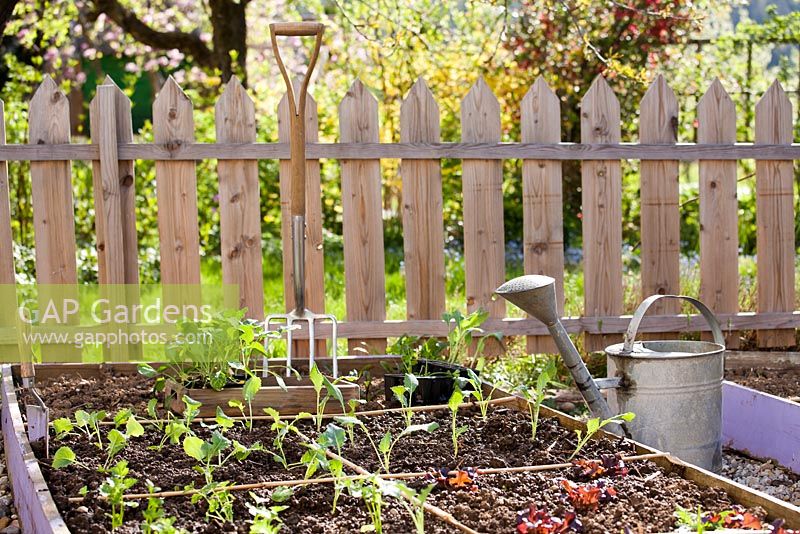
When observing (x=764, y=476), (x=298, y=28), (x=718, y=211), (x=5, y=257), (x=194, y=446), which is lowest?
(x=764, y=476)

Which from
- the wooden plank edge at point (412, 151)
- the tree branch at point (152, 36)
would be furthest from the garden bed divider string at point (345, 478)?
the tree branch at point (152, 36)

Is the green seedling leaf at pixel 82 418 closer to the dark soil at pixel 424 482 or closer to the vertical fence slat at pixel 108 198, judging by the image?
the dark soil at pixel 424 482

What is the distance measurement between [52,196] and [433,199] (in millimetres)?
1747

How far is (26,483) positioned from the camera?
2.41m

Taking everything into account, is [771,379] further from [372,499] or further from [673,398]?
[372,499]

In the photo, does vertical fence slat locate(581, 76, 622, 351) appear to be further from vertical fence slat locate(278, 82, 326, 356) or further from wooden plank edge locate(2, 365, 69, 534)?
wooden plank edge locate(2, 365, 69, 534)

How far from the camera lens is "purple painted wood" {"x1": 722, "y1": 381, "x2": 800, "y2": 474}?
3.17m

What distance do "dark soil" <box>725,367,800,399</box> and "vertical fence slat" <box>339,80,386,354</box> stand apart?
1633 millimetres

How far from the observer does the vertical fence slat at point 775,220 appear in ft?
16.1

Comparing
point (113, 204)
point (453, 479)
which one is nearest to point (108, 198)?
point (113, 204)

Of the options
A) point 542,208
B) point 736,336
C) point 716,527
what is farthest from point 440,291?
point 716,527

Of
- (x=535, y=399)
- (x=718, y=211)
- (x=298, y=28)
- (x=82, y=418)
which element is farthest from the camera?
(x=718, y=211)

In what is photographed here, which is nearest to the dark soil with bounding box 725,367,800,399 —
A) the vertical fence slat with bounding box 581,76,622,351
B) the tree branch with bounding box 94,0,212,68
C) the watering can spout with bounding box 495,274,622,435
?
the vertical fence slat with bounding box 581,76,622,351

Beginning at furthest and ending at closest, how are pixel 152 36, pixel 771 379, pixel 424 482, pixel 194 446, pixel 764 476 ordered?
pixel 152 36 < pixel 771 379 < pixel 764 476 < pixel 424 482 < pixel 194 446
